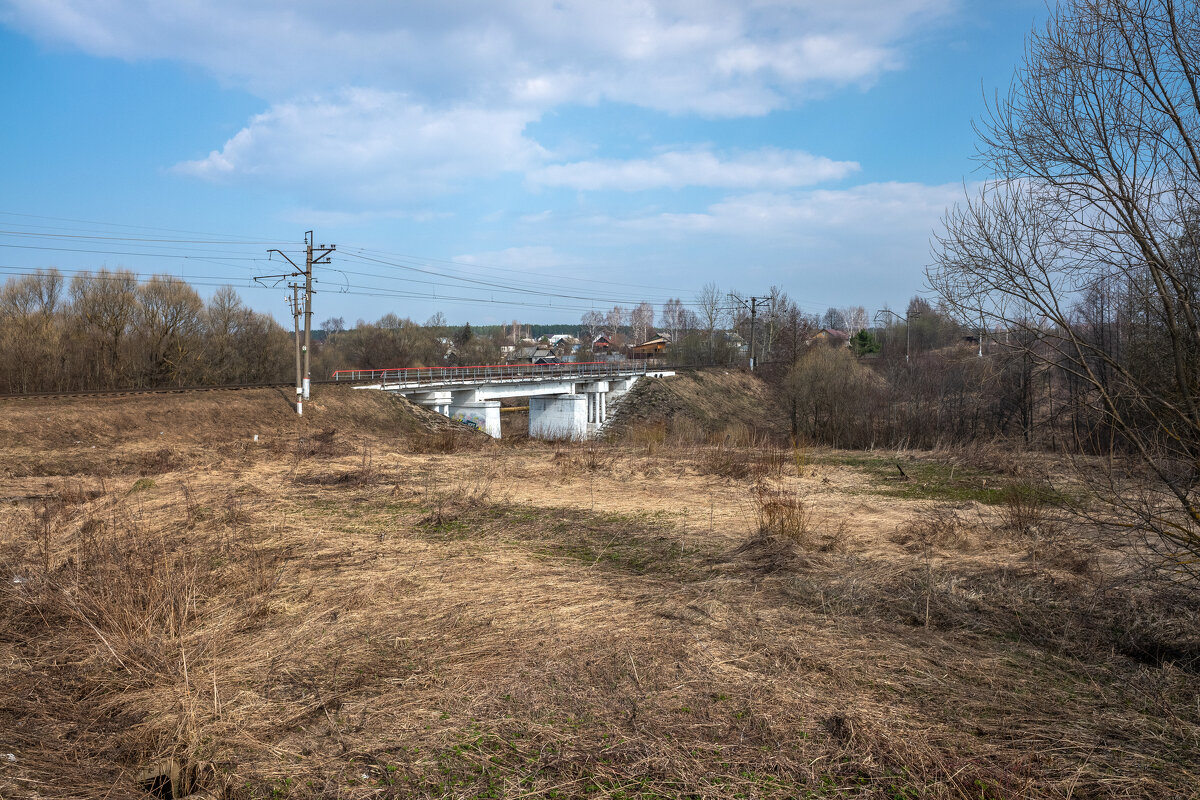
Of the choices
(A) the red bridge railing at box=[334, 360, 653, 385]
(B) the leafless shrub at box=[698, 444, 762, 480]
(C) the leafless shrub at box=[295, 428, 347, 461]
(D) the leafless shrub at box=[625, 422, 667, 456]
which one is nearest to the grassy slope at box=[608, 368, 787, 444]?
(A) the red bridge railing at box=[334, 360, 653, 385]

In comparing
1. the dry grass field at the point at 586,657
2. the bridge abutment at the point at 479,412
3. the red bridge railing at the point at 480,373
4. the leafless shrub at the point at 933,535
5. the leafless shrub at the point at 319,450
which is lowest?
the dry grass field at the point at 586,657

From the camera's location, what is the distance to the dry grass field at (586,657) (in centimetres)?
316

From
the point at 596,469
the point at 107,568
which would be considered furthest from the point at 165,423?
the point at 107,568

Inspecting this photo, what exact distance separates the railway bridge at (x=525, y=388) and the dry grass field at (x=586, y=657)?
2356 cm

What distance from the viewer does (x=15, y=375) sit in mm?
30500

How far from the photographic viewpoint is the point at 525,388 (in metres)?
44.4

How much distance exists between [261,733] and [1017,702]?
12.8 feet

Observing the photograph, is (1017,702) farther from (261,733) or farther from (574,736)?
(261,733)

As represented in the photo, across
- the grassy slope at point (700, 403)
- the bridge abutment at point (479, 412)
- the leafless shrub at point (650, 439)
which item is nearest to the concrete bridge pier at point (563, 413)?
the grassy slope at point (700, 403)

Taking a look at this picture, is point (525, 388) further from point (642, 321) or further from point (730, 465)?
point (642, 321)

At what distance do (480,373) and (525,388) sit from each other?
3217mm

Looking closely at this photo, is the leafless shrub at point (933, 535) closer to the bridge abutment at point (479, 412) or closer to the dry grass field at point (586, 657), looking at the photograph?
the dry grass field at point (586, 657)

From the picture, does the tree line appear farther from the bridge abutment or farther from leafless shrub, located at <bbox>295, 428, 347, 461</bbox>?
leafless shrub, located at <bbox>295, 428, 347, 461</bbox>

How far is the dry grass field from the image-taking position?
316 cm
